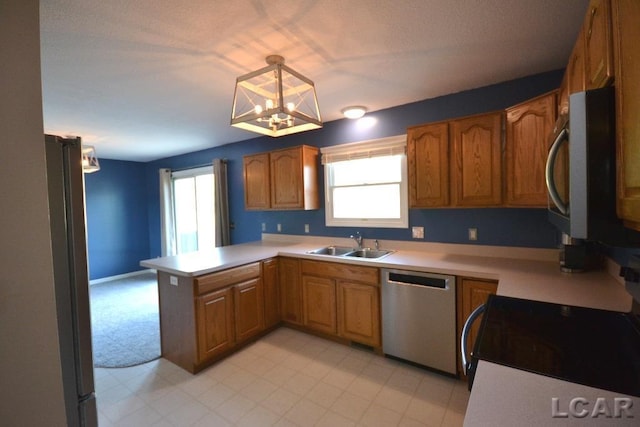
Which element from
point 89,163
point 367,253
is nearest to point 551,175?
point 367,253

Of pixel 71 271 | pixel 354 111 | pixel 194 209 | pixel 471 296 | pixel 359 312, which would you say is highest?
pixel 354 111

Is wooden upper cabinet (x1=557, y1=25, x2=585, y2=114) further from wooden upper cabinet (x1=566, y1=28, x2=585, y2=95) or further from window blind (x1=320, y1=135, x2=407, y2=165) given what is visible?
window blind (x1=320, y1=135, x2=407, y2=165)

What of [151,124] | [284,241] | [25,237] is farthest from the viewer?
[284,241]

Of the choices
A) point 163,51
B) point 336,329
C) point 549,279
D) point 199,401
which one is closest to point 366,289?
point 336,329

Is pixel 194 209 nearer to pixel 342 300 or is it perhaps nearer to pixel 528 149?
pixel 342 300

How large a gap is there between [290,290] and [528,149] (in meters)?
2.52

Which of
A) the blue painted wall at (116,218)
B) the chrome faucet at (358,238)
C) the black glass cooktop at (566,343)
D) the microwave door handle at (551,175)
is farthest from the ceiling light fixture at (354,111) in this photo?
the blue painted wall at (116,218)

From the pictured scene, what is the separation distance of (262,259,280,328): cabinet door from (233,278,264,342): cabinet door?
2.4 inches

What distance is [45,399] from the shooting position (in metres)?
1.05

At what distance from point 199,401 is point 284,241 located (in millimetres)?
2183

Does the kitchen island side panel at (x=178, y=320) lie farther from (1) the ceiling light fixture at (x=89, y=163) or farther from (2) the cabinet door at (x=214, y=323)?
(1) the ceiling light fixture at (x=89, y=163)

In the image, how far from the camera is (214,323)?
2.47 m

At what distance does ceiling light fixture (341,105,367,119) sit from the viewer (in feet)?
9.78

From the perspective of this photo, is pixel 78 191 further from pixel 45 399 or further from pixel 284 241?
pixel 284 241
